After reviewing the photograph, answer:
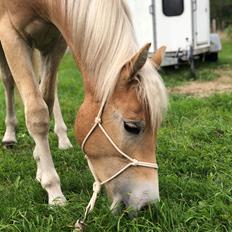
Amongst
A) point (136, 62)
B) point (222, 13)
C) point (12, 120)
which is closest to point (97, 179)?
point (136, 62)

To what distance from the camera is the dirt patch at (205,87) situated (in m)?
6.98

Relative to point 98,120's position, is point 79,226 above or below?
below

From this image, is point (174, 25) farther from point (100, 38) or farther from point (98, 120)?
point (98, 120)

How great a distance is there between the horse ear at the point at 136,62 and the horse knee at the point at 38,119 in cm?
80

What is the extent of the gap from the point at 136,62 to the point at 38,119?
0.94 metres

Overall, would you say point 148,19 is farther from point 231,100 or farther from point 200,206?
→ point 200,206

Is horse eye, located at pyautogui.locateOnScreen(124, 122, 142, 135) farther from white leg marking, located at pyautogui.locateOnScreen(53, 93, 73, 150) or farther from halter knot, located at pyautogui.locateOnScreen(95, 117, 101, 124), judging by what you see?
white leg marking, located at pyautogui.locateOnScreen(53, 93, 73, 150)

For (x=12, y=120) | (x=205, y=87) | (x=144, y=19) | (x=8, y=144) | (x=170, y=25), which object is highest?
(x=144, y=19)

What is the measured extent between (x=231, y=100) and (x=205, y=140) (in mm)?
1646

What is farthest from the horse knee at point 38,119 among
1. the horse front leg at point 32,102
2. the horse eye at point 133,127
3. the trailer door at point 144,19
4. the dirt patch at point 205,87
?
the trailer door at point 144,19

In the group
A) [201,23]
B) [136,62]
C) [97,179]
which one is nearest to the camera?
[136,62]

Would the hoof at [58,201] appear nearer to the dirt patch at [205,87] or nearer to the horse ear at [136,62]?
the horse ear at [136,62]

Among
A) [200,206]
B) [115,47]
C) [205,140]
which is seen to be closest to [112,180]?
[200,206]

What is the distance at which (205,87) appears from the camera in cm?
753
